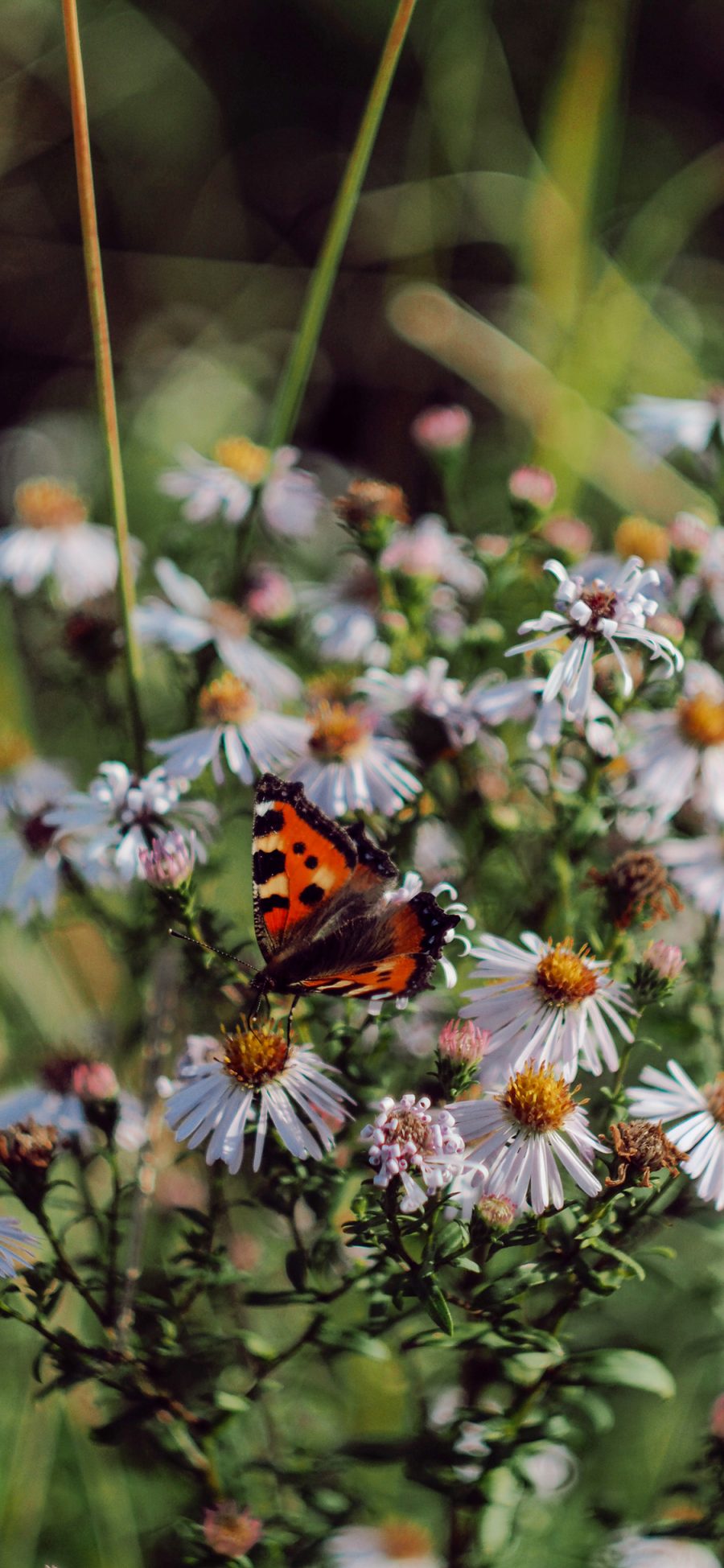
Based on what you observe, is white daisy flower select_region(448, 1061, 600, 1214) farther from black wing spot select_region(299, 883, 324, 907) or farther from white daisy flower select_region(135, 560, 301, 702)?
white daisy flower select_region(135, 560, 301, 702)

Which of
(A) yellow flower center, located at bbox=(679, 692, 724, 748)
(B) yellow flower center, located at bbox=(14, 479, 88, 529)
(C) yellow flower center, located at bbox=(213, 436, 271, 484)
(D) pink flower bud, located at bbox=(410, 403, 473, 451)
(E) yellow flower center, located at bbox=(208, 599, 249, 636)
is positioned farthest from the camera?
(B) yellow flower center, located at bbox=(14, 479, 88, 529)

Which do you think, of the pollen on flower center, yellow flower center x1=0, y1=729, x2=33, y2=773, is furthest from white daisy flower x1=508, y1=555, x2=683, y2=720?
yellow flower center x1=0, y1=729, x2=33, y2=773

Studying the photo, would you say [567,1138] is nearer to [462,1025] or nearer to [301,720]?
[462,1025]

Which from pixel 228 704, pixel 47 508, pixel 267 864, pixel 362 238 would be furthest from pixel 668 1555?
pixel 362 238

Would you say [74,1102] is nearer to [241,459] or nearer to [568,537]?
[568,537]

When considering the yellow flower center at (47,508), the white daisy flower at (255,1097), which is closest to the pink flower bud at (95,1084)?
the white daisy flower at (255,1097)

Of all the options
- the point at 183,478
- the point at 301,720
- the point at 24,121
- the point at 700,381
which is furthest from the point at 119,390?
the point at 301,720
